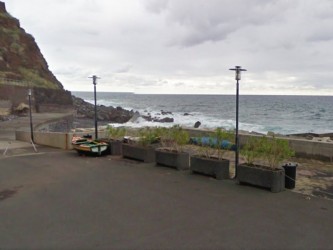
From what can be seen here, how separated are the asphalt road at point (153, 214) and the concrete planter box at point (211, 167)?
207 mm

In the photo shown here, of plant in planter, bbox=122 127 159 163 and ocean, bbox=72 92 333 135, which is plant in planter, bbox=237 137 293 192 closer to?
plant in planter, bbox=122 127 159 163

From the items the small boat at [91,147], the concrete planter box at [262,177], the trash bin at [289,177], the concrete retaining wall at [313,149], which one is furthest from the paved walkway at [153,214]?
the concrete retaining wall at [313,149]

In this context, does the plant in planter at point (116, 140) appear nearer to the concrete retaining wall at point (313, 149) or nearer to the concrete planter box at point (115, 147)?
the concrete planter box at point (115, 147)

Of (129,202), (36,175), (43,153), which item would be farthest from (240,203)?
(43,153)

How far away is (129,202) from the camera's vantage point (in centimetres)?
775

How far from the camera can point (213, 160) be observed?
980 centimetres

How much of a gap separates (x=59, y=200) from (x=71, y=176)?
2601 millimetres

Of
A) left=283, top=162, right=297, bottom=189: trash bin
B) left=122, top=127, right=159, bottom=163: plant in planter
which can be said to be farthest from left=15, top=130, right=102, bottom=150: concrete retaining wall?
left=283, top=162, right=297, bottom=189: trash bin

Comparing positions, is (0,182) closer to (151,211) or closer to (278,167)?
(151,211)

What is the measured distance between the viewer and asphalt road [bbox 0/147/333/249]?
5.64m

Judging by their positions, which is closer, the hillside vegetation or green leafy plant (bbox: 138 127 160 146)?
green leafy plant (bbox: 138 127 160 146)

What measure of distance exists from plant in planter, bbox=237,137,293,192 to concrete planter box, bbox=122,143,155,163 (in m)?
4.06

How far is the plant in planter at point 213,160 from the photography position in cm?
966

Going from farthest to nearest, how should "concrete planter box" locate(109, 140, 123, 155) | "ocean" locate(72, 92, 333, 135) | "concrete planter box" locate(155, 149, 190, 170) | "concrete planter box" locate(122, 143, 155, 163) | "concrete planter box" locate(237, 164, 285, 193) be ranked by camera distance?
"ocean" locate(72, 92, 333, 135) → "concrete planter box" locate(109, 140, 123, 155) → "concrete planter box" locate(122, 143, 155, 163) → "concrete planter box" locate(155, 149, 190, 170) → "concrete planter box" locate(237, 164, 285, 193)
